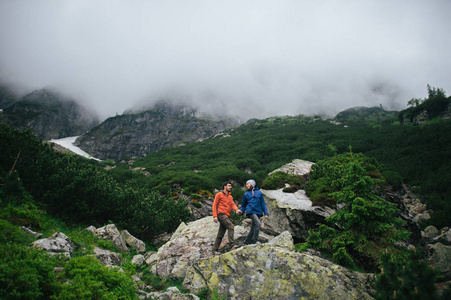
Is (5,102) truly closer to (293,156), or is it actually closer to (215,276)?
(293,156)

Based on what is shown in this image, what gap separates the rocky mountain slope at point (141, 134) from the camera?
132500mm

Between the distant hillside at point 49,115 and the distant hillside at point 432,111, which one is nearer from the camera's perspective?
the distant hillside at point 432,111

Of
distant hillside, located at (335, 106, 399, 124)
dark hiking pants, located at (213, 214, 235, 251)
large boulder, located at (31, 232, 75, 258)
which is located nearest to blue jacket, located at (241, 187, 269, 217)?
dark hiking pants, located at (213, 214, 235, 251)

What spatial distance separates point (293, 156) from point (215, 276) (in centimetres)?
3753

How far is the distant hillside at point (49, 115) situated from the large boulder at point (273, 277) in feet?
531

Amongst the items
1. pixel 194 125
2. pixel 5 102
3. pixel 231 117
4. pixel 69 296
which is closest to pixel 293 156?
pixel 69 296

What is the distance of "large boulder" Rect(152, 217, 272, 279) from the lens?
7080mm

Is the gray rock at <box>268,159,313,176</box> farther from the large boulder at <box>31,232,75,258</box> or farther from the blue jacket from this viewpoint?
the large boulder at <box>31,232,75,258</box>

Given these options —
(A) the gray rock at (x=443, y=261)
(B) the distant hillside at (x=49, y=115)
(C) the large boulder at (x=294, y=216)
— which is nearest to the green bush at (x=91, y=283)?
(A) the gray rock at (x=443, y=261)

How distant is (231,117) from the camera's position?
176 meters

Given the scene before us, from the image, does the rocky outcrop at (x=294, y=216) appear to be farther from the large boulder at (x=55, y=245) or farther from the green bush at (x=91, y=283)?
the large boulder at (x=55, y=245)

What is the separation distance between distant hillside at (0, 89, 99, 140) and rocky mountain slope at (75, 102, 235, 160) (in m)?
25.6

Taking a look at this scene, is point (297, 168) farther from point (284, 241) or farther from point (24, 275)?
point (24, 275)

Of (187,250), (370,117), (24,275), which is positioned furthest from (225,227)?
(370,117)
